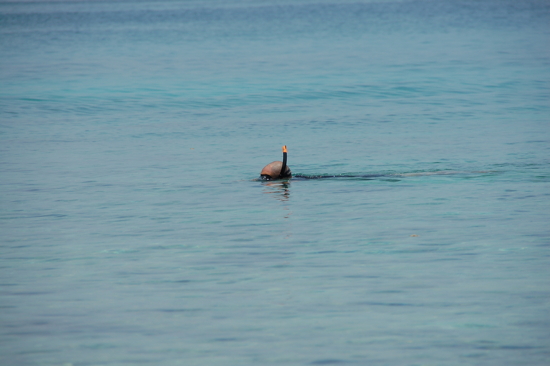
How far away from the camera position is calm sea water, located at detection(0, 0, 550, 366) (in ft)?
23.9

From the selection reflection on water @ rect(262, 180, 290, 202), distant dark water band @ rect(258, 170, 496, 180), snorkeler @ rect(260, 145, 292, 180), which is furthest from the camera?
distant dark water band @ rect(258, 170, 496, 180)

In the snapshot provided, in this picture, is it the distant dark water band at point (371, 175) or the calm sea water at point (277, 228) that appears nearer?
the calm sea water at point (277, 228)

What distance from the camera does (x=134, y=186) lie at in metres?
14.8

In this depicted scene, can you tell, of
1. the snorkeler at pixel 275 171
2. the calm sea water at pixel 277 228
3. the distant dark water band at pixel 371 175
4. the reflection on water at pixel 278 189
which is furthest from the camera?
the distant dark water band at pixel 371 175

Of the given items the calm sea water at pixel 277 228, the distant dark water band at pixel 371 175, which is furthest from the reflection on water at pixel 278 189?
the distant dark water band at pixel 371 175

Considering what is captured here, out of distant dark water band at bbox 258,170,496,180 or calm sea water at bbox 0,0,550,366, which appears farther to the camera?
distant dark water band at bbox 258,170,496,180

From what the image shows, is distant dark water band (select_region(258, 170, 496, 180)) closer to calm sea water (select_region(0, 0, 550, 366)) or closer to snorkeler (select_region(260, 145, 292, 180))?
calm sea water (select_region(0, 0, 550, 366))

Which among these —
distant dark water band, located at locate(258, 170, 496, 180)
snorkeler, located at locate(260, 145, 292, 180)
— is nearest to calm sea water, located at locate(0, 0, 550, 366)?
distant dark water band, located at locate(258, 170, 496, 180)

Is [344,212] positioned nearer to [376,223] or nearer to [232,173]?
[376,223]

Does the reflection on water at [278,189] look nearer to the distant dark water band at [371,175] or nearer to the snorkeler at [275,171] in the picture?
the snorkeler at [275,171]

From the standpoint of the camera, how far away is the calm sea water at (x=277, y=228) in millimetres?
7277

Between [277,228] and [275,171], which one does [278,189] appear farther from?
[277,228]

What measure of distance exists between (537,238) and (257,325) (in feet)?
16.4

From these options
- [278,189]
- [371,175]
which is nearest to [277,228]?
[278,189]
